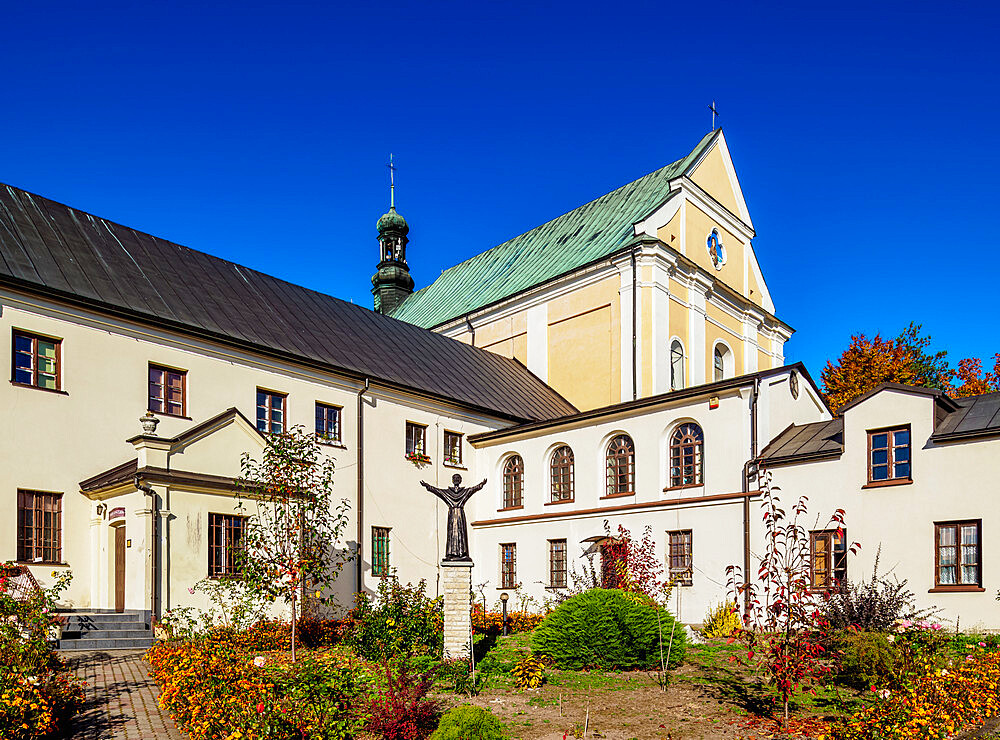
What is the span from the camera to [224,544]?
17.7 meters

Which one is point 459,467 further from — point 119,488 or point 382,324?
point 119,488

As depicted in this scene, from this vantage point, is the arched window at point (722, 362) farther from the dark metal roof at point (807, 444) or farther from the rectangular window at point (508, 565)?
the dark metal roof at point (807, 444)

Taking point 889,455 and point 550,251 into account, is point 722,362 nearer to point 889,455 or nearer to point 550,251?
point 550,251

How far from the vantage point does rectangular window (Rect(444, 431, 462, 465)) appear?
26312mm

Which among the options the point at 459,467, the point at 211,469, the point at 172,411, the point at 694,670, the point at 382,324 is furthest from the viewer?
the point at 382,324

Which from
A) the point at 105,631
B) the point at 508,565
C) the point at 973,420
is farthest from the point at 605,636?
the point at 508,565

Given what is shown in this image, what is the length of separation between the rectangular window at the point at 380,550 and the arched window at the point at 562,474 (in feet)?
16.6

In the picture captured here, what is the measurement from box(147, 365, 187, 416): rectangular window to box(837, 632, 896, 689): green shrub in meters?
15.0

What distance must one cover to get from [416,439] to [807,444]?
37.1 feet

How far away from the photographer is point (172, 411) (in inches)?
784

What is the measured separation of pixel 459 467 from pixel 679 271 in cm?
1159

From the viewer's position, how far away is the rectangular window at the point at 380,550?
23156 millimetres

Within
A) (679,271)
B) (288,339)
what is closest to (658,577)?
(288,339)

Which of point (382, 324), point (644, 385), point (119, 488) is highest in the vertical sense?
point (382, 324)
